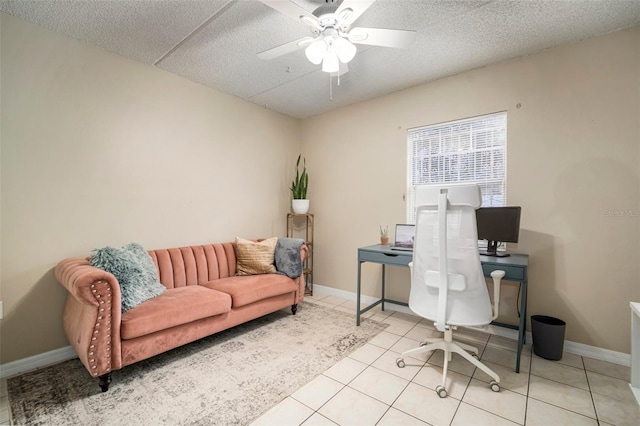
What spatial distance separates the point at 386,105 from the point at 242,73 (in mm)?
1773

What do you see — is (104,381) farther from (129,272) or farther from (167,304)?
(129,272)

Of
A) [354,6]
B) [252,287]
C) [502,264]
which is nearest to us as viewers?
[354,6]

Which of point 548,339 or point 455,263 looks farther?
point 548,339

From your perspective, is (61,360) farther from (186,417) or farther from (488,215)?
(488,215)

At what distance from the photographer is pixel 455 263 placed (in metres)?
1.91

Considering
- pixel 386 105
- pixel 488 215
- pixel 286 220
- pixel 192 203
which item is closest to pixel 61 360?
pixel 192 203

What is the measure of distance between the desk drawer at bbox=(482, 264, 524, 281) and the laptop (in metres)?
0.91

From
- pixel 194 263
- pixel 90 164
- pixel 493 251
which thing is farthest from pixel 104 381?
pixel 493 251

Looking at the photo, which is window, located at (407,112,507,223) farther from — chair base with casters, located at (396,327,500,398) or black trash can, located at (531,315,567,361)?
chair base with casters, located at (396,327,500,398)

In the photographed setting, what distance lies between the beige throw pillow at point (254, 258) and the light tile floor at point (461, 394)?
139cm

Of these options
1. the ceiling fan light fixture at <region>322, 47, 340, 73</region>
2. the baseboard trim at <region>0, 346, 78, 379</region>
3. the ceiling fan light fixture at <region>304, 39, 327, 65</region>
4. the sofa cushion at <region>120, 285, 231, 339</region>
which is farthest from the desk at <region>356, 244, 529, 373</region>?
the baseboard trim at <region>0, 346, 78, 379</region>

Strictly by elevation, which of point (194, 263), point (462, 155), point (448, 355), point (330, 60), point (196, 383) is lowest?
point (196, 383)

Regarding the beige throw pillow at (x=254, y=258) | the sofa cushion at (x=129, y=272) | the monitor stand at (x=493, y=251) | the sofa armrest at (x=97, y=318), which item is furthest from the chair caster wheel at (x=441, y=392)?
the sofa cushion at (x=129, y=272)

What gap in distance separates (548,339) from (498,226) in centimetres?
98
